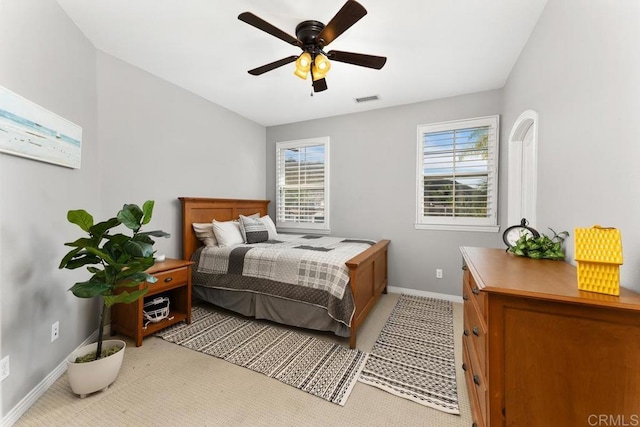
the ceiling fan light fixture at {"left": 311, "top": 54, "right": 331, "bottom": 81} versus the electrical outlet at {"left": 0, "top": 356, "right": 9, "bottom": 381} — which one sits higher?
the ceiling fan light fixture at {"left": 311, "top": 54, "right": 331, "bottom": 81}

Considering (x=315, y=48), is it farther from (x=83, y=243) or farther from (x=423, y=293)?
(x=423, y=293)

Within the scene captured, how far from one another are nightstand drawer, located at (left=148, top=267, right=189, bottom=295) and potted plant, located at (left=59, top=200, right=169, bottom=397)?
0.56m

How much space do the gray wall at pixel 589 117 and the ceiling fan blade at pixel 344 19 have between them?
114 centimetres

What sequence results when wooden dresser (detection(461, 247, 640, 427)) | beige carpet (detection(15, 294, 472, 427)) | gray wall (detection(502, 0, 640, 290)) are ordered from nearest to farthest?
wooden dresser (detection(461, 247, 640, 427)), gray wall (detection(502, 0, 640, 290)), beige carpet (detection(15, 294, 472, 427))

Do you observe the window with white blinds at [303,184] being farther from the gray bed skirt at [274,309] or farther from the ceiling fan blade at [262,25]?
the ceiling fan blade at [262,25]

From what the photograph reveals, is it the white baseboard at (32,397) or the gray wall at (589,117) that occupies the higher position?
the gray wall at (589,117)

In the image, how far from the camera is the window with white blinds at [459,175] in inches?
124

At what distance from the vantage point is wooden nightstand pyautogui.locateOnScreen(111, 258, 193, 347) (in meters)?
2.25

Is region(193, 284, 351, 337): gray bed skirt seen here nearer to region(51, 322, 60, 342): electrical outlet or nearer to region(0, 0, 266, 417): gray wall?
region(0, 0, 266, 417): gray wall

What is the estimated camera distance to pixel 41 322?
5.59 feet

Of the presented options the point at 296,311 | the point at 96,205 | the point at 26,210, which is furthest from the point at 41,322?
the point at 296,311

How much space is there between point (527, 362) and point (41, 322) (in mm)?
2735

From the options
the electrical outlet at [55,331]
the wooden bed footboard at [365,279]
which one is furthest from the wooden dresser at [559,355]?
the electrical outlet at [55,331]

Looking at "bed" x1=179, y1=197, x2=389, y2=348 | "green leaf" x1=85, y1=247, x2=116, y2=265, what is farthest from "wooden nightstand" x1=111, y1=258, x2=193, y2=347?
"green leaf" x1=85, y1=247, x2=116, y2=265
